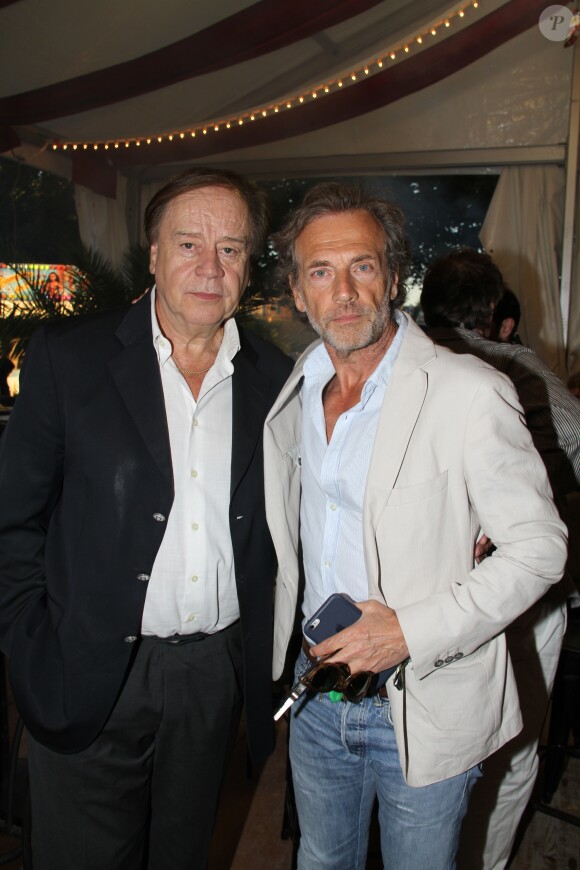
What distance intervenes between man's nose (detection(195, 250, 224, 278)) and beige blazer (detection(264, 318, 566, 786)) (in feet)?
1.69

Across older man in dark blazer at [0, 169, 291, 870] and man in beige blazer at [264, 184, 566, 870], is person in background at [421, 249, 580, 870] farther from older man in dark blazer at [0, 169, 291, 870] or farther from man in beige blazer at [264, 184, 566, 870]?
older man in dark blazer at [0, 169, 291, 870]

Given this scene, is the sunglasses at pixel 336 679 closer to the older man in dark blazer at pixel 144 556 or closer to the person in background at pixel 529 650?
the older man in dark blazer at pixel 144 556

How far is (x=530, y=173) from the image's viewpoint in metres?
4.65

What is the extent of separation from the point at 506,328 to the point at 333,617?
165 centimetres

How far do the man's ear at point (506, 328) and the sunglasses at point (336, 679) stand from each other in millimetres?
1681

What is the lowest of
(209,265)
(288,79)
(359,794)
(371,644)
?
(359,794)

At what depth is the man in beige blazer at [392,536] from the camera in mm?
1099

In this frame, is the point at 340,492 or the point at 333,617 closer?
the point at 333,617

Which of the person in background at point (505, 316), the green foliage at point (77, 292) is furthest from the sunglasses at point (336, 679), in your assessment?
the green foliage at point (77, 292)

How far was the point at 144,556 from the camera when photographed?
135 centimetres

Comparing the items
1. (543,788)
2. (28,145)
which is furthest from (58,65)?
(543,788)

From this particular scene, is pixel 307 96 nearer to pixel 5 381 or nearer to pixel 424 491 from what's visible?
pixel 5 381

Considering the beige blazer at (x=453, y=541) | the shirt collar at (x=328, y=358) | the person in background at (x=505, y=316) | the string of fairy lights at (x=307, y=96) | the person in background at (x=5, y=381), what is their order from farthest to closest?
the string of fairy lights at (x=307, y=96) < the person in background at (x=5, y=381) < the person in background at (x=505, y=316) < the shirt collar at (x=328, y=358) < the beige blazer at (x=453, y=541)

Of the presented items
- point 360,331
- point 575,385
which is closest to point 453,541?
point 360,331
